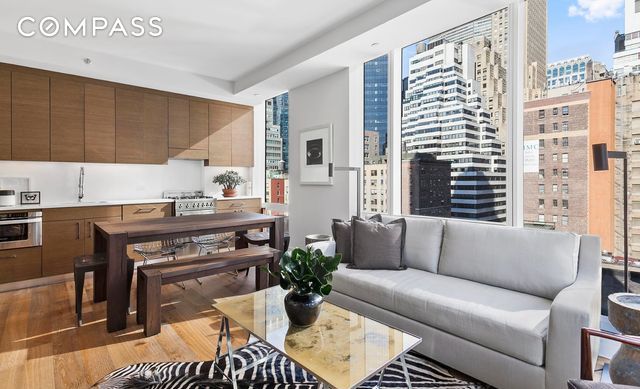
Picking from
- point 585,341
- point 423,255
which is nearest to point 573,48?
point 423,255

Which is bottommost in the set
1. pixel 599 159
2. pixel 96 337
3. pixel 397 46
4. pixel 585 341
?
pixel 96 337

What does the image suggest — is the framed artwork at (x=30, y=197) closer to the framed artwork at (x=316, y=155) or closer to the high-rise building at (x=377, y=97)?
the framed artwork at (x=316, y=155)

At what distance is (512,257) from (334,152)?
240 centimetres

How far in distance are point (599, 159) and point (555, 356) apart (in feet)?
3.83

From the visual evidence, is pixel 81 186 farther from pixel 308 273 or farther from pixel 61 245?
pixel 308 273

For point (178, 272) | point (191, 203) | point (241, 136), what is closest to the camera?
point (178, 272)

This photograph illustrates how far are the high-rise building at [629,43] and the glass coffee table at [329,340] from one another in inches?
97.0

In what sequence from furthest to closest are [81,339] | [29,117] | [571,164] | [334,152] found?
[334,152] → [29,117] → [571,164] → [81,339]

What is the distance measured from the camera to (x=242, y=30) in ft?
11.5

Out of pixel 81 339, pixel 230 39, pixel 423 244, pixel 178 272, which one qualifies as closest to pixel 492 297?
pixel 423 244

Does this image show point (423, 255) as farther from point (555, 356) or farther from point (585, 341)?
point (585, 341)

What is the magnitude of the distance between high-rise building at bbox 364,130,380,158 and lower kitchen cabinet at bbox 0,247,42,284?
394cm

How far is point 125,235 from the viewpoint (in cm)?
268

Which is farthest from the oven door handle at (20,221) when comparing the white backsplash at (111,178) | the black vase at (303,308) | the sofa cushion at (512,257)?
the sofa cushion at (512,257)
